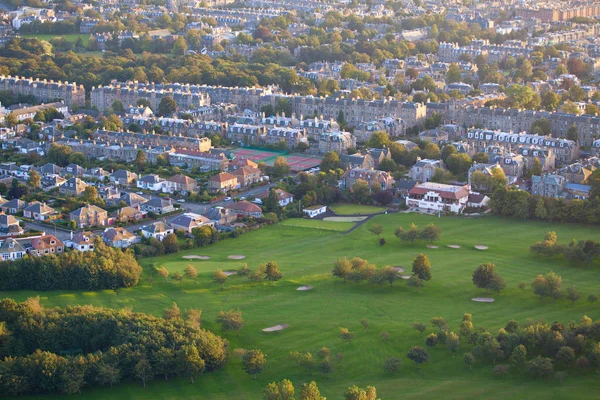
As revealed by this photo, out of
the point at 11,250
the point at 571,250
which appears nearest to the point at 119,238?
the point at 11,250

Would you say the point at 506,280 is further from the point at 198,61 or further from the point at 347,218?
the point at 198,61

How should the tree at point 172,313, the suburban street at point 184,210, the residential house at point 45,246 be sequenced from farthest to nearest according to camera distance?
the suburban street at point 184,210
the residential house at point 45,246
the tree at point 172,313

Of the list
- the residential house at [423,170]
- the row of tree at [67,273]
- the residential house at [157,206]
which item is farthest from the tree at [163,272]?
the residential house at [423,170]

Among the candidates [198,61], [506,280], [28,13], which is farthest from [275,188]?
[28,13]

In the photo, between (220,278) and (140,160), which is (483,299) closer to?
(220,278)

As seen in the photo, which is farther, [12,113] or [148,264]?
[12,113]

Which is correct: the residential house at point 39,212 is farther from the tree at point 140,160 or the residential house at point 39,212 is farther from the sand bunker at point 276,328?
the sand bunker at point 276,328

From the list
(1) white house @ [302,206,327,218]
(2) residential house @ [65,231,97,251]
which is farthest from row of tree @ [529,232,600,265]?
(2) residential house @ [65,231,97,251]

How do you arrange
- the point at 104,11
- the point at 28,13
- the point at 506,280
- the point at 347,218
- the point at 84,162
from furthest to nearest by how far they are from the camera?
the point at 104,11
the point at 28,13
the point at 84,162
the point at 347,218
the point at 506,280
